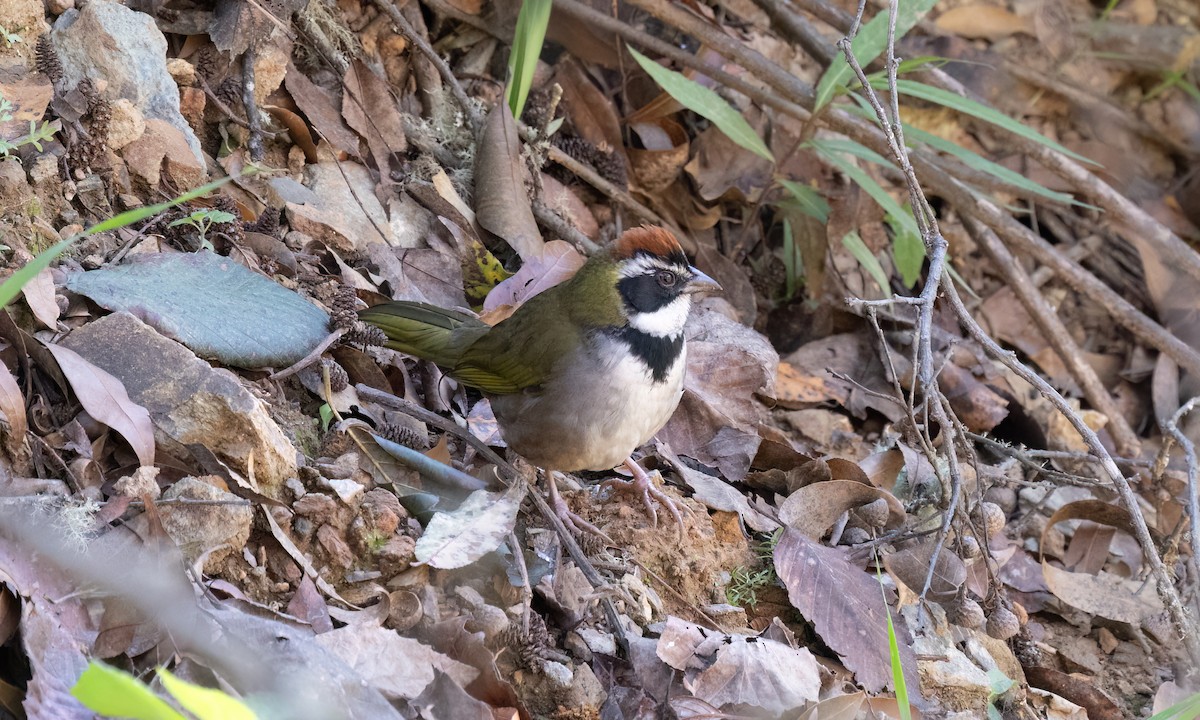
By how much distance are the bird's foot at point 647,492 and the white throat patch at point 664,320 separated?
1.50 ft

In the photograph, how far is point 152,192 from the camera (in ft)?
12.8

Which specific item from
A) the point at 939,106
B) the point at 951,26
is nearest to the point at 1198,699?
the point at 939,106

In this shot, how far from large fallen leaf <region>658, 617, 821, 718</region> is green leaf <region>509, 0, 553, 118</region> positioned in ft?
8.67

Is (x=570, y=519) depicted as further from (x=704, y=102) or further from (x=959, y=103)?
(x=959, y=103)

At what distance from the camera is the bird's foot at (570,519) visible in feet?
12.1

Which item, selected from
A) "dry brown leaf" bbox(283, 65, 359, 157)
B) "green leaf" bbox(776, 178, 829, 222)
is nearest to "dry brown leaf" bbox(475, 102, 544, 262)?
"dry brown leaf" bbox(283, 65, 359, 157)

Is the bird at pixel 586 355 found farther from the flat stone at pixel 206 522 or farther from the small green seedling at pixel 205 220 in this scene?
the flat stone at pixel 206 522

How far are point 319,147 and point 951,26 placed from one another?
4059 mm

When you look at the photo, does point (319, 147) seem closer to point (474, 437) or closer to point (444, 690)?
point (474, 437)

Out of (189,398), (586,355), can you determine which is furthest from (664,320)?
(189,398)

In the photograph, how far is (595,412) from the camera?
370cm

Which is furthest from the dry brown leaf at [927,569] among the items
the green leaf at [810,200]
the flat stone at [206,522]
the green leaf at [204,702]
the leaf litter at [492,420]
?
the green leaf at [204,702]

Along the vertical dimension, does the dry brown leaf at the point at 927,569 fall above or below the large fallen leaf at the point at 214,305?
below

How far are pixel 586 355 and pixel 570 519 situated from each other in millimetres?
550
